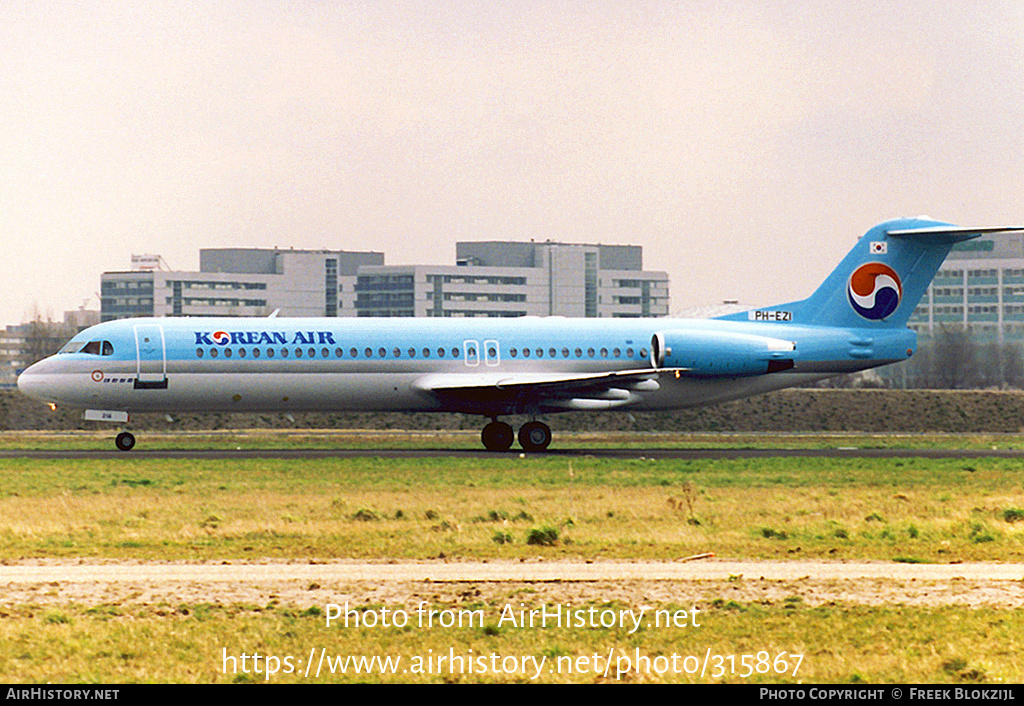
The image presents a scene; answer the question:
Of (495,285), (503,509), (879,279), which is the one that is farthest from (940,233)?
(495,285)

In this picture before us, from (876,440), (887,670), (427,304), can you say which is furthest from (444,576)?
(427,304)

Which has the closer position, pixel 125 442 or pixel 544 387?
pixel 544 387

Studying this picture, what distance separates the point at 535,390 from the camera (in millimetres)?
49312

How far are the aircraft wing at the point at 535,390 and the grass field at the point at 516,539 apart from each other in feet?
12.5

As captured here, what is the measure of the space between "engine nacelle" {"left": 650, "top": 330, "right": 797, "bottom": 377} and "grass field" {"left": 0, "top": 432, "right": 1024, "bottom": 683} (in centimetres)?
641

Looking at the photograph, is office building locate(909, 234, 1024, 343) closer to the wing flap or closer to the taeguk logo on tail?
the taeguk logo on tail

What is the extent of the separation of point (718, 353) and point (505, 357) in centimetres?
748

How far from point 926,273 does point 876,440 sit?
1281cm

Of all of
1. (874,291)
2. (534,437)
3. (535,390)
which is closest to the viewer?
(535,390)

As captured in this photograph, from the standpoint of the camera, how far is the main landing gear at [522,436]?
4956cm

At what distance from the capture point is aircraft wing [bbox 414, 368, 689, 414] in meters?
48.6

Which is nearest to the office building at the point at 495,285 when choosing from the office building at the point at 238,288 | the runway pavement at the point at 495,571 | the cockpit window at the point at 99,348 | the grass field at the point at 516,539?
the office building at the point at 238,288

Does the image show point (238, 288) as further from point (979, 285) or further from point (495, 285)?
point (979, 285)
